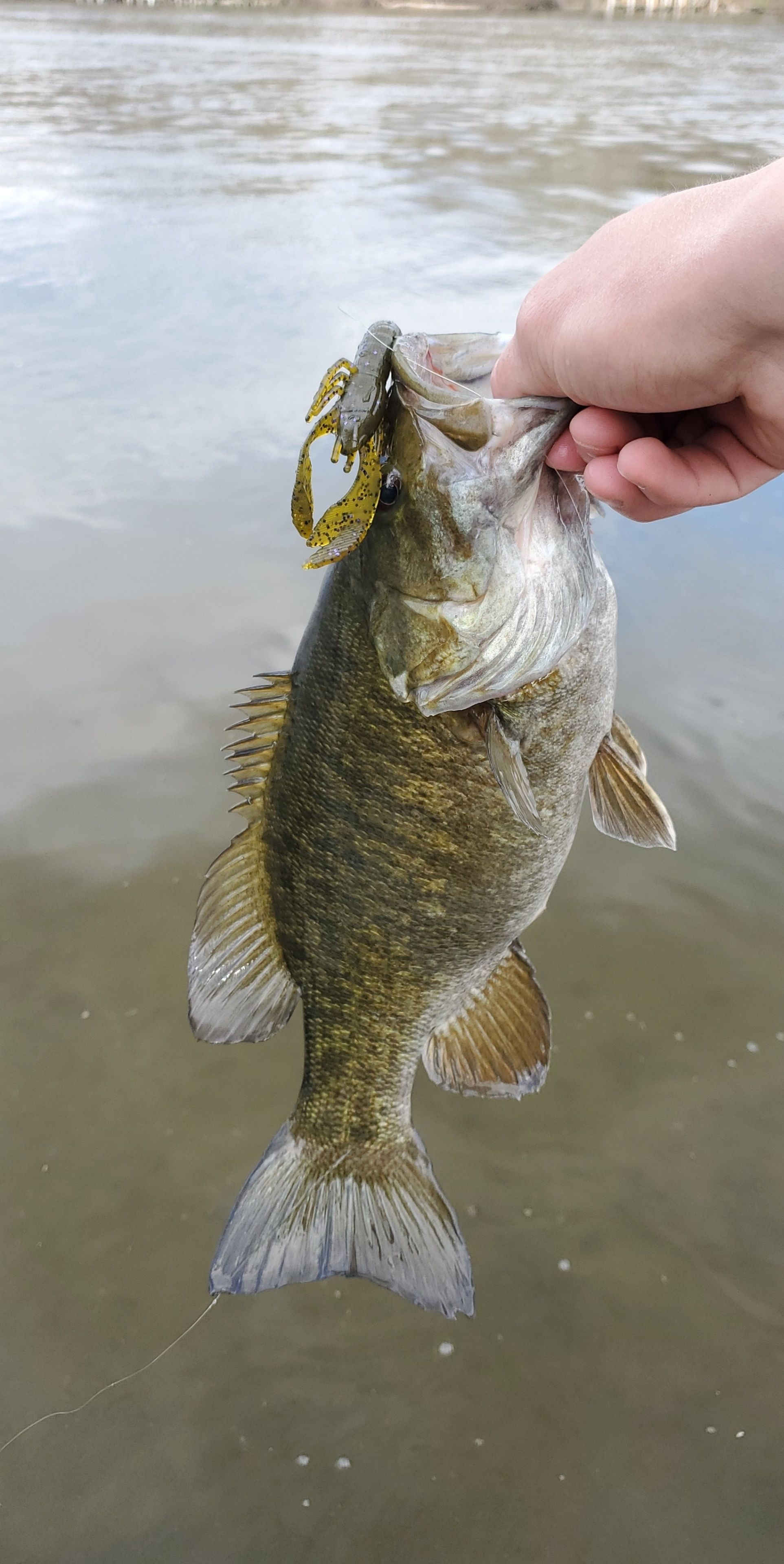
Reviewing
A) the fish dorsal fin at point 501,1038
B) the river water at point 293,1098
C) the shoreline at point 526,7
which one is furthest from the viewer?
the shoreline at point 526,7

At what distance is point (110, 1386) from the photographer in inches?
81.0

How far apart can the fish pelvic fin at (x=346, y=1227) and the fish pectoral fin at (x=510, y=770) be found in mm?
861

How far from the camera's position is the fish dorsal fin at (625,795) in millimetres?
1844

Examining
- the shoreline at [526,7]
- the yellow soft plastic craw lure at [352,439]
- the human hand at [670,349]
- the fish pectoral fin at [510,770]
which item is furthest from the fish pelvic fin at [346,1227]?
the shoreline at [526,7]

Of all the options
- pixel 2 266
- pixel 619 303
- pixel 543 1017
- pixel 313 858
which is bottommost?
pixel 543 1017

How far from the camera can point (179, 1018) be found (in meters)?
2.70

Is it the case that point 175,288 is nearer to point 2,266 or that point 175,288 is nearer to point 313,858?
point 2,266

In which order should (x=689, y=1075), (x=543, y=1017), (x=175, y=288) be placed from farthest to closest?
(x=175, y=288) → (x=689, y=1075) → (x=543, y=1017)

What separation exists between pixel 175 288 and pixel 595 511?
19.4 feet

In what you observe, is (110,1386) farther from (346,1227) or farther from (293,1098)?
(293,1098)

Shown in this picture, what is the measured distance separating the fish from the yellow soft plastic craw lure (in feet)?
0.09

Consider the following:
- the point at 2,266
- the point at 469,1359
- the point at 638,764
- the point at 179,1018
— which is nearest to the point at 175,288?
the point at 2,266

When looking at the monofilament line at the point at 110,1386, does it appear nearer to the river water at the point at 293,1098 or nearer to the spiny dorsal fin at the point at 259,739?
the river water at the point at 293,1098

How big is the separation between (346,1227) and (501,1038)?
1.57ft
